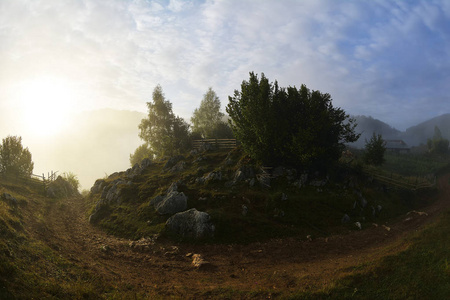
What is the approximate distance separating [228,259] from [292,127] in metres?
20.4

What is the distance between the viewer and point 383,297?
10.8m

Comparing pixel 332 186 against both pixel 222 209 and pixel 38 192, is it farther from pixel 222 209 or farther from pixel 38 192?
pixel 38 192

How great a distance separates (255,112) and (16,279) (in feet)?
92.2

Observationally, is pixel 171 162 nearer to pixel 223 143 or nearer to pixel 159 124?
pixel 223 143

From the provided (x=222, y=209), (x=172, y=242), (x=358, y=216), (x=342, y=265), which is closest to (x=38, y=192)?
(x=172, y=242)

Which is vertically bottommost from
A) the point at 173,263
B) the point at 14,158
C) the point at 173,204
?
the point at 173,263

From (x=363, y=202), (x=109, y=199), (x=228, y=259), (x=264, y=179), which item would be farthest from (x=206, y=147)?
(x=228, y=259)

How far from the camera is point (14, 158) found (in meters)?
45.6

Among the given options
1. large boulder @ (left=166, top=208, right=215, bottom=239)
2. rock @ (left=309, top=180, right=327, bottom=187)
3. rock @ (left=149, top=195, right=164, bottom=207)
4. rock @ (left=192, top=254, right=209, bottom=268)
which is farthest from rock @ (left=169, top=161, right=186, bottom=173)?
rock @ (left=192, top=254, right=209, bottom=268)

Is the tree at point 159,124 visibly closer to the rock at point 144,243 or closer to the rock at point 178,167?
the rock at point 178,167

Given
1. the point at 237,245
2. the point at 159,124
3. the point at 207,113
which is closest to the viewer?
the point at 237,245

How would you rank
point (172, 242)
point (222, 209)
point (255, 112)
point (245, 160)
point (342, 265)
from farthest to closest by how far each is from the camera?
point (245, 160) → point (255, 112) → point (222, 209) → point (172, 242) → point (342, 265)

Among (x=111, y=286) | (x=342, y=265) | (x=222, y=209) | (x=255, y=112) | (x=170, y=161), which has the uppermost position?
(x=255, y=112)

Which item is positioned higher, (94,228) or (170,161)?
(170,161)
